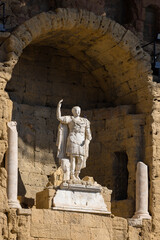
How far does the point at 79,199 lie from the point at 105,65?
435 cm

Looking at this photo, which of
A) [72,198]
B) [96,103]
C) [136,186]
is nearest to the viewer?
[72,198]

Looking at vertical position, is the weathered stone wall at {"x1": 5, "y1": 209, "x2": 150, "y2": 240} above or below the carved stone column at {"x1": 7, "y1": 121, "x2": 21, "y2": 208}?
below

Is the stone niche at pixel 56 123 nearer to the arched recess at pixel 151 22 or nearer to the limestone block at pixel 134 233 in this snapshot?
the limestone block at pixel 134 233

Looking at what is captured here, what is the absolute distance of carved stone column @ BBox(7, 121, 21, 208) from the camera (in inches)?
896

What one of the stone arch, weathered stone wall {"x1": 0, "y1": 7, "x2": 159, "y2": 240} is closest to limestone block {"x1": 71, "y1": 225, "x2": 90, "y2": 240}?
weathered stone wall {"x1": 0, "y1": 7, "x2": 159, "y2": 240}

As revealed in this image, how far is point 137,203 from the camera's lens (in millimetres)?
24406

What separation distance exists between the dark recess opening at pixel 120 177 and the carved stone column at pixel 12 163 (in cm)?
341

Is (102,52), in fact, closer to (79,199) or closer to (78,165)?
(78,165)

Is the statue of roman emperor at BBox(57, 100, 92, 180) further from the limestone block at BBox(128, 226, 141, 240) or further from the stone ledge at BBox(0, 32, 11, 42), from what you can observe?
the stone ledge at BBox(0, 32, 11, 42)

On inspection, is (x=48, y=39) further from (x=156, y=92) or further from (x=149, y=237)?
(x=149, y=237)

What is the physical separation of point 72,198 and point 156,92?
152 inches

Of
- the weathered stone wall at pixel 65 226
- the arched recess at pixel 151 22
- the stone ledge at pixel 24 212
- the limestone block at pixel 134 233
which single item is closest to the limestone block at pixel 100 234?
the weathered stone wall at pixel 65 226

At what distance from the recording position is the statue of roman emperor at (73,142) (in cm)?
2316

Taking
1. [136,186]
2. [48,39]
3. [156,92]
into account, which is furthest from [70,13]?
[136,186]
